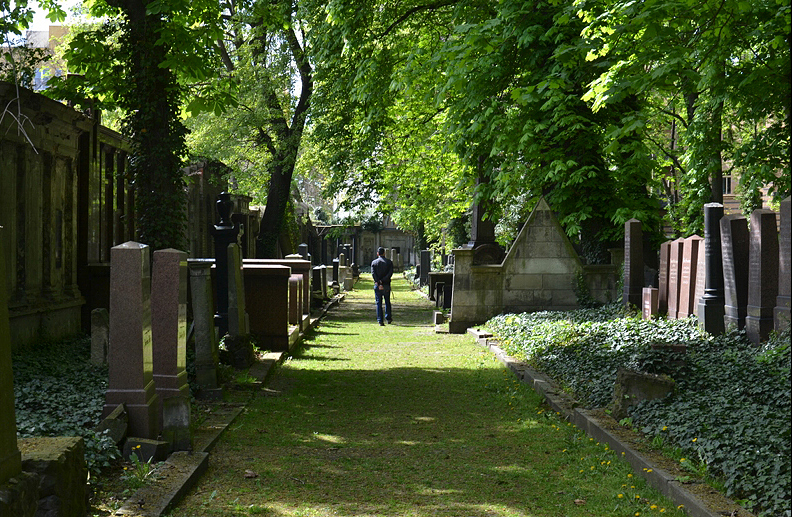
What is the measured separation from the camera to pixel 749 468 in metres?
4.86

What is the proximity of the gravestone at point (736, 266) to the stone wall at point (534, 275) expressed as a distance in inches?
252

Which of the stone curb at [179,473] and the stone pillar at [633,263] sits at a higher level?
the stone pillar at [633,263]

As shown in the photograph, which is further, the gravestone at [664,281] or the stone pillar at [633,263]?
the stone pillar at [633,263]

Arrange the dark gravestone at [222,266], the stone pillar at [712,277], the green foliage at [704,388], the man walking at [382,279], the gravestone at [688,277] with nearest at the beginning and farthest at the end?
the green foliage at [704,388] < the stone pillar at [712,277] < the dark gravestone at [222,266] < the gravestone at [688,277] < the man walking at [382,279]

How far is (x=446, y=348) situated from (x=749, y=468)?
9316mm

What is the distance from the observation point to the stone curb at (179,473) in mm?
Answer: 4738

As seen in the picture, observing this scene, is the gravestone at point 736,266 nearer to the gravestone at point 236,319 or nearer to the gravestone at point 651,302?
the gravestone at point 651,302

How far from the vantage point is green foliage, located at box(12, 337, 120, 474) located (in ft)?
18.1

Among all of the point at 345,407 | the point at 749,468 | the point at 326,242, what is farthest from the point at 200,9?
the point at 326,242

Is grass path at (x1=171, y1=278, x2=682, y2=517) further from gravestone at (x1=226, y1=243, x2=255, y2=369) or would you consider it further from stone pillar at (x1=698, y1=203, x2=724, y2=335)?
stone pillar at (x1=698, y1=203, x2=724, y2=335)

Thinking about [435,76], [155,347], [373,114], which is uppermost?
[435,76]

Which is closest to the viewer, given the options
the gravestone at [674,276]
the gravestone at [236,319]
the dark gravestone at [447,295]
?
the gravestone at [236,319]

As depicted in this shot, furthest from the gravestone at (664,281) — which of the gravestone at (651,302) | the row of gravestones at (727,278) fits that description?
the gravestone at (651,302)

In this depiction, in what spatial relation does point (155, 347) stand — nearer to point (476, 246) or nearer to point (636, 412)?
point (636, 412)
